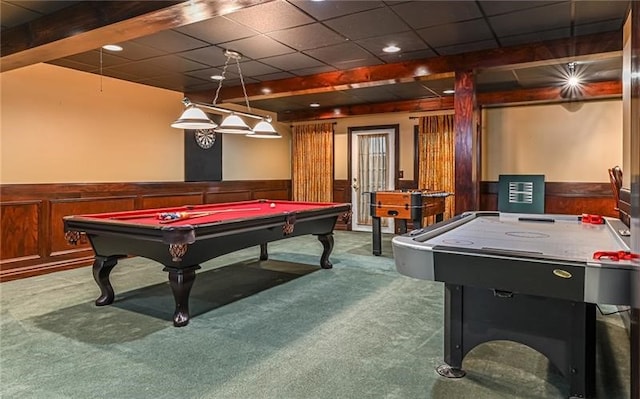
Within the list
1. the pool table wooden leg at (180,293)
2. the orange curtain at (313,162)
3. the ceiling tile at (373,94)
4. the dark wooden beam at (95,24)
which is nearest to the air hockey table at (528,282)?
the pool table wooden leg at (180,293)

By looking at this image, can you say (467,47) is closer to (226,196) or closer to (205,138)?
(205,138)

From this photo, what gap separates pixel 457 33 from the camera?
3.79 metres

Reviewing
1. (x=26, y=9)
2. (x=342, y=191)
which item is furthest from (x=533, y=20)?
(x=342, y=191)

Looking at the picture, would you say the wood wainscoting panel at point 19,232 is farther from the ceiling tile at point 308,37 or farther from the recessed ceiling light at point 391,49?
the recessed ceiling light at point 391,49

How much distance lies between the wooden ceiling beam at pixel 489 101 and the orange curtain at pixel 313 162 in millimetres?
287

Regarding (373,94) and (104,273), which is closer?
(104,273)

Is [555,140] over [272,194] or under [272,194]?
over

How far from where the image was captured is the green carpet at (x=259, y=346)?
80.9 inches

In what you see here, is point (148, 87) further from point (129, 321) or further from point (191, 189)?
point (129, 321)

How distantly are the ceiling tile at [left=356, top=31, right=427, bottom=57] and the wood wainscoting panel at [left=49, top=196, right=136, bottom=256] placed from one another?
3.74 metres

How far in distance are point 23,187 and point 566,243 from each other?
16.8 ft

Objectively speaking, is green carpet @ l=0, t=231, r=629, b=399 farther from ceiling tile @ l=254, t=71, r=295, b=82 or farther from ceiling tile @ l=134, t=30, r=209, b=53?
ceiling tile @ l=254, t=71, r=295, b=82

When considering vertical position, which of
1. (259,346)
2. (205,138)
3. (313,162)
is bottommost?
(259,346)

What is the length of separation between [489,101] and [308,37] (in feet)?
12.6
